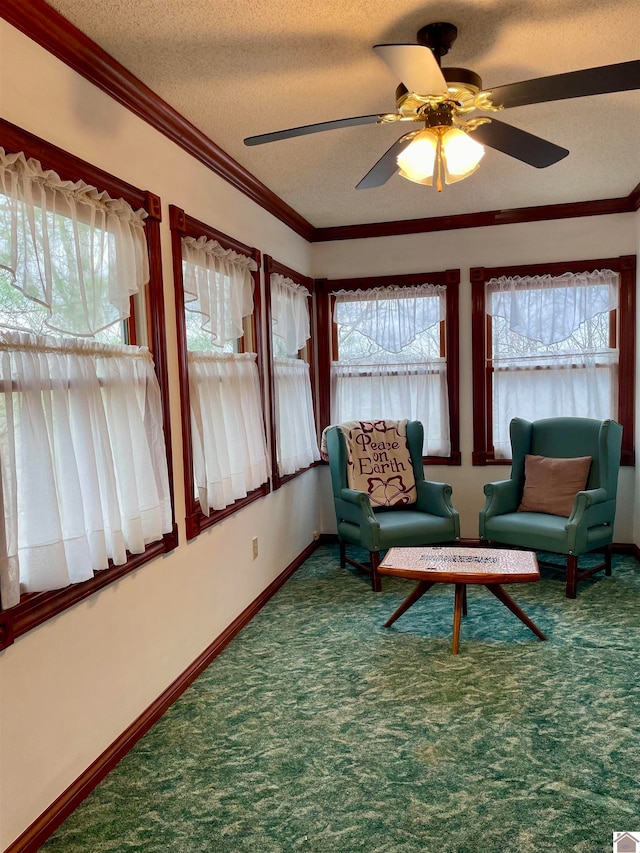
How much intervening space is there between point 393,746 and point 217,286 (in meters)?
2.32

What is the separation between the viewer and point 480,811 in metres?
1.98

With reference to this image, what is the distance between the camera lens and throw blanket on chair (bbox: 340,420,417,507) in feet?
14.7

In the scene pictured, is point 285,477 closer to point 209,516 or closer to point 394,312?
point 209,516

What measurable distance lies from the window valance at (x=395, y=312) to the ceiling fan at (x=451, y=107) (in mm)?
2374

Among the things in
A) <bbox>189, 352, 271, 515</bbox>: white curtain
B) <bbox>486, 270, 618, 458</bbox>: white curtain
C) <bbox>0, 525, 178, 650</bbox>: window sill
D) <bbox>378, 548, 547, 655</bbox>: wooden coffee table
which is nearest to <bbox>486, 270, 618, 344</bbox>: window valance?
<bbox>486, 270, 618, 458</bbox>: white curtain

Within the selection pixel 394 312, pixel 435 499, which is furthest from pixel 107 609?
pixel 394 312

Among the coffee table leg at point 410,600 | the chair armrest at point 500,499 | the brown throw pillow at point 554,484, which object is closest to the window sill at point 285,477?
the coffee table leg at point 410,600

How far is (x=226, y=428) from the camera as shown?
10.9 ft

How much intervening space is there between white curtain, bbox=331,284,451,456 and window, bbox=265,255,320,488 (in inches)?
16.2

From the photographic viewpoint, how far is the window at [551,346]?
4.60m

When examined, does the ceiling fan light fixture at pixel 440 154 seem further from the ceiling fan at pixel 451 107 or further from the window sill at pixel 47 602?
the window sill at pixel 47 602

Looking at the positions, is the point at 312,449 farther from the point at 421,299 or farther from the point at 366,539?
the point at 421,299

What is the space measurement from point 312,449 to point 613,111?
9.33ft

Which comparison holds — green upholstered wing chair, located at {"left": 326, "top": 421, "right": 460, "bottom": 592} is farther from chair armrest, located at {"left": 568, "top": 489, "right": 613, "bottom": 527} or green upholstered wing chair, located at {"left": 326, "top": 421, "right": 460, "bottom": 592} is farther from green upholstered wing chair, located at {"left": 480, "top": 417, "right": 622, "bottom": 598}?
chair armrest, located at {"left": 568, "top": 489, "right": 613, "bottom": 527}
